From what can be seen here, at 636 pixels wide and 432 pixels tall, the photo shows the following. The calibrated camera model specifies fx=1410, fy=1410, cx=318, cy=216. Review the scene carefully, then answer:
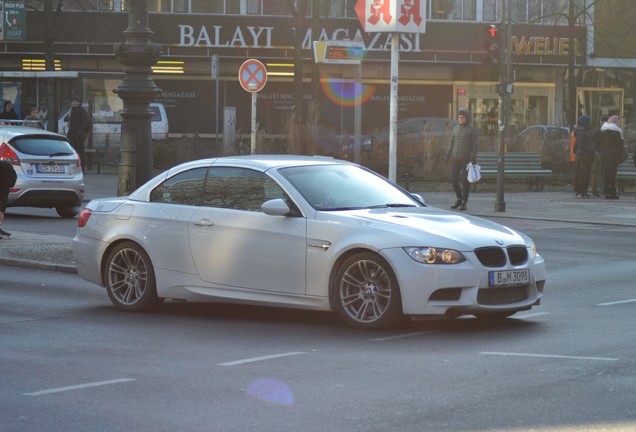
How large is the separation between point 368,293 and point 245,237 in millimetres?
1316

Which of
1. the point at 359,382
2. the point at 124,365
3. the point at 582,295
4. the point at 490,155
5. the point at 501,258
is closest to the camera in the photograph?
the point at 359,382

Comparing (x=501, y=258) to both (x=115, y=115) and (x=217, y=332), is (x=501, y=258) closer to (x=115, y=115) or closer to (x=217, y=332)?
(x=217, y=332)

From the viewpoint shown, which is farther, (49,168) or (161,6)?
(161,6)

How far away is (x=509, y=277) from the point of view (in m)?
11.1

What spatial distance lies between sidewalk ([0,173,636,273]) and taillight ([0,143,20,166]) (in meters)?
2.61

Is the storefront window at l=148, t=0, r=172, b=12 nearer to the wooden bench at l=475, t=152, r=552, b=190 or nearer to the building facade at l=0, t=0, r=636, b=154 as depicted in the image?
the building facade at l=0, t=0, r=636, b=154

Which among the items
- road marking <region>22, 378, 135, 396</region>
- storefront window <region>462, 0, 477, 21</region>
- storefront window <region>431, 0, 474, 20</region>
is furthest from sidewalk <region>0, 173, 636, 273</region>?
storefront window <region>462, 0, 477, 21</region>

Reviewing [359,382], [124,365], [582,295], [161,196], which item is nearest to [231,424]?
[359,382]

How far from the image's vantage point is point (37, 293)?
14.2 m

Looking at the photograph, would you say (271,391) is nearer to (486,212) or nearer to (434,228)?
(434,228)

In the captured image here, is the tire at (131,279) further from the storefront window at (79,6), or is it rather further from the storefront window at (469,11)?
the storefront window at (469,11)

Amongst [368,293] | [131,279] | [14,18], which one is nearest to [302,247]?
[368,293]

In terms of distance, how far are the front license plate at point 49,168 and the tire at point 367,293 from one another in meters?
13.8

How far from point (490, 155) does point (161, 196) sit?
23052 mm
